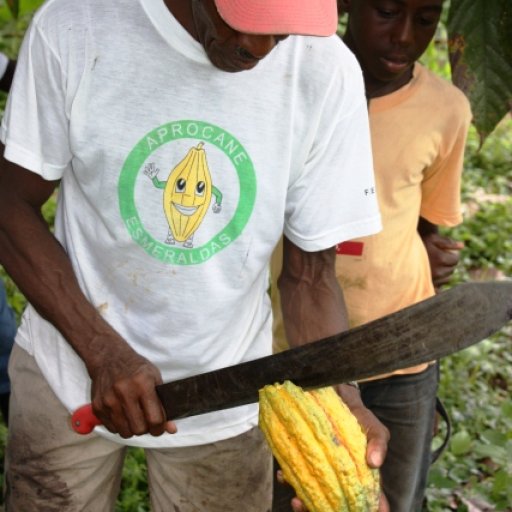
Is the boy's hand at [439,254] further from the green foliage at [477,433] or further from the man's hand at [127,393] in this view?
the man's hand at [127,393]

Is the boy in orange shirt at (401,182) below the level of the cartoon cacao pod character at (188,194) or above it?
below

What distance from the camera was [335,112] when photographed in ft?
7.00

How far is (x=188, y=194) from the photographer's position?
2111 mm

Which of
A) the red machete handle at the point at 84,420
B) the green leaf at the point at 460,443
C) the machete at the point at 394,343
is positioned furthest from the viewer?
the green leaf at the point at 460,443

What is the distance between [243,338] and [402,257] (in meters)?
0.62

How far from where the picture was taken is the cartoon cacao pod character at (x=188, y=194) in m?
2.10

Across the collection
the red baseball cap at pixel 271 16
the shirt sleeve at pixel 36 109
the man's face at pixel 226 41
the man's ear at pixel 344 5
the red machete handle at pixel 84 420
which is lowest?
the red machete handle at pixel 84 420

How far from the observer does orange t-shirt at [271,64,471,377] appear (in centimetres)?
272

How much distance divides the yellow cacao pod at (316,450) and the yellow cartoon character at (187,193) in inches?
15.6

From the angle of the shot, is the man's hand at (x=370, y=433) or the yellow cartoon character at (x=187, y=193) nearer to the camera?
the man's hand at (x=370, y=433)

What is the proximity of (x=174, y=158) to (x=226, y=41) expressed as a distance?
28cm

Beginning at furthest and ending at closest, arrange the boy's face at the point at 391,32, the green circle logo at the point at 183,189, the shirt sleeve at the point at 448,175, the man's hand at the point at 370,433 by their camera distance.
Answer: the shirt sleeve at the point at 448,175 < the boy's face at the point at 391,32 < the green circle logo at the point at 183,189 < the man's hand at the point at 370,433

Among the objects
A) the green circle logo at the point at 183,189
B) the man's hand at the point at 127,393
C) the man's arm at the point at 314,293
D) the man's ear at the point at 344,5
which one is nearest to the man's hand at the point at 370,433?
the man's arm at the point at 314,293

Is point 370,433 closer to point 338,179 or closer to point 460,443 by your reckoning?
point 338,179
